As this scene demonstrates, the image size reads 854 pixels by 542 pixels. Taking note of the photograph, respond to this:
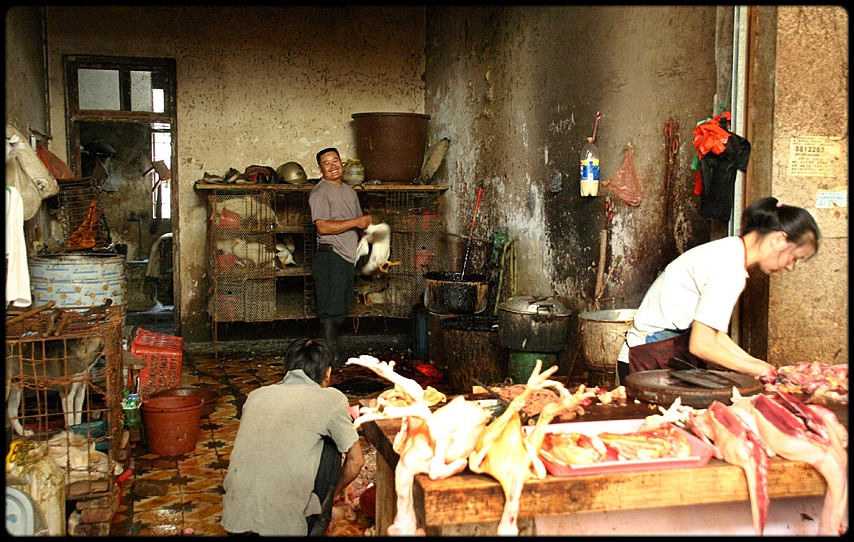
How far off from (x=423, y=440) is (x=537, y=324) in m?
3.57

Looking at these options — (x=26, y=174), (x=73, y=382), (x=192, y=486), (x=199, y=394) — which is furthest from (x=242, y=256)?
(x=73, y=382)

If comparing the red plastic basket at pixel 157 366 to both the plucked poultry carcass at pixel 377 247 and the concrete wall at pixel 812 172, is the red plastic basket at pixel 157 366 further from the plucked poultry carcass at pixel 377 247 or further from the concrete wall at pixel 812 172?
the concrete wall at pixel 812 172

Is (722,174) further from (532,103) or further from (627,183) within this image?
(532,103)

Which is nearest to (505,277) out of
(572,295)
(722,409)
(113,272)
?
(572,295)

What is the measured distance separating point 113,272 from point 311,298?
2.94 metres

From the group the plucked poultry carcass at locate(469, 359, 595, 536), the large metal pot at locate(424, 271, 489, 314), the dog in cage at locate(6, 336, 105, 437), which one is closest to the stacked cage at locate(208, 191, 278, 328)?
the large metal pot at locate(424, 271, 489, 314)

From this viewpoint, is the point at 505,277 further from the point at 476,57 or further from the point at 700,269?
the point at 700,269

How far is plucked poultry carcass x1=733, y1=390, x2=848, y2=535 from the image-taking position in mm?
2443

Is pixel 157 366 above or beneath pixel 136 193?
beneath

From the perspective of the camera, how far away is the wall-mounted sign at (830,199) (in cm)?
409

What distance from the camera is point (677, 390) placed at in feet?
9.86

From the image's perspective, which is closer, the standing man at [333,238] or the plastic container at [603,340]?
the plastic container at [603,340]

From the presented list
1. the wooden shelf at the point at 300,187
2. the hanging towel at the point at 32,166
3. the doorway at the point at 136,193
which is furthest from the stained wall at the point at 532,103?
the hanging towel at the point at 32,166

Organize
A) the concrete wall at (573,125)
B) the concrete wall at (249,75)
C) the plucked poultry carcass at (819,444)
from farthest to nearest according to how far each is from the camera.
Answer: the concrete wall at (249,75) → the concrete wall at (573,125) → the plucked poultry carcass at (819,444)
